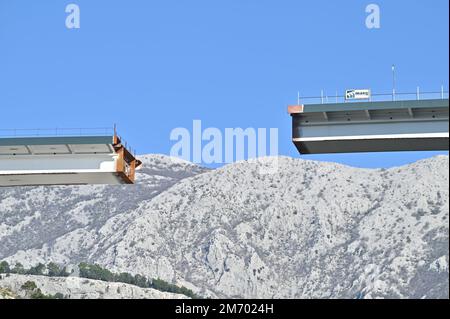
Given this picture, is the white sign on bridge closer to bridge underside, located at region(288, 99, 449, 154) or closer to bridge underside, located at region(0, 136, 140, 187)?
bridge underside, located at region(288, 99, 449, 154)

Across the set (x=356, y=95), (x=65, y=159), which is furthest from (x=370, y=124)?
(x=65, y=159)

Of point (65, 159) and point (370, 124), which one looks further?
point (65, 159)

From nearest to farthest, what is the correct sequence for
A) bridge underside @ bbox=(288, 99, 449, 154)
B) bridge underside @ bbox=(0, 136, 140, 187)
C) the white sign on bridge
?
bridge underside @ bbox=(288, 99, 449, 154) < the white sign on bridge < bridge underside @ bbox=(0, 136, 140, 187)

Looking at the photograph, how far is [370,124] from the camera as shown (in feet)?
202

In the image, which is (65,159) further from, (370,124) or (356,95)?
(370,124)

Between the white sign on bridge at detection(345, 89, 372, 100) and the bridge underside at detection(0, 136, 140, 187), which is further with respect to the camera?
the bridge underside at detection(0, 136, 140, 187)

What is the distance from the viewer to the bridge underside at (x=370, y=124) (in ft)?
199

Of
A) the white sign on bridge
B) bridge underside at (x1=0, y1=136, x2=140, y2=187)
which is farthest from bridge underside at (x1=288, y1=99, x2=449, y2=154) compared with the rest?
bridge underside at (x1=0, y1=136, x2=140, y2=187)

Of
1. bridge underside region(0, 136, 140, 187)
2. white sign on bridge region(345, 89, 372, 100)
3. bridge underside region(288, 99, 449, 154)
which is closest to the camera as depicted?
bridge underside region(288, 99, 449, 154)

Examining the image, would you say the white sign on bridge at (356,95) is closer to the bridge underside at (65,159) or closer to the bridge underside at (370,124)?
the bridge underside at (370,124)

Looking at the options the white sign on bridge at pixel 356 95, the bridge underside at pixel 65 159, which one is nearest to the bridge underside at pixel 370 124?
the white sign on bridge at pixel 356 95

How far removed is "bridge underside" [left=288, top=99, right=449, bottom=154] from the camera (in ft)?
199
